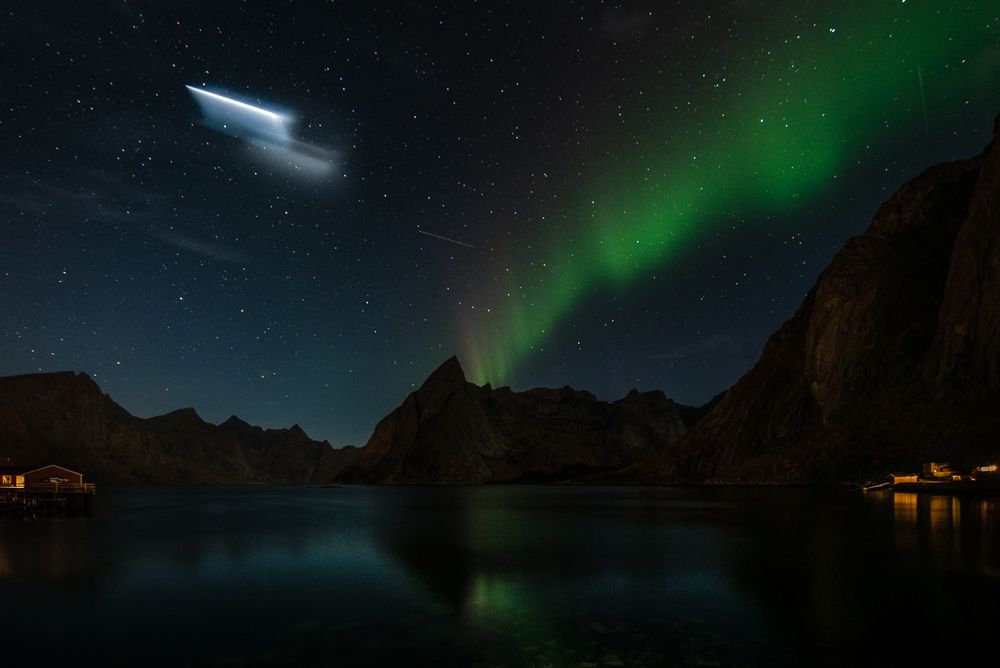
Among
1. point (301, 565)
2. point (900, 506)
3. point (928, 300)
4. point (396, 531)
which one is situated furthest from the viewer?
point (928, 300)

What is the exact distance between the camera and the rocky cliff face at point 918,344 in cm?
14088

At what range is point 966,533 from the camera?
156ft

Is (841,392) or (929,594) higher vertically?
(841,392)

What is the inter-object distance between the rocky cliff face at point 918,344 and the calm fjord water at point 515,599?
102 m

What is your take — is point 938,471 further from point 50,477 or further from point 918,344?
point 50,477

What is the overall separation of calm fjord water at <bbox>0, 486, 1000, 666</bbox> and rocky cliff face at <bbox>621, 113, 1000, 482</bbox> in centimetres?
10181

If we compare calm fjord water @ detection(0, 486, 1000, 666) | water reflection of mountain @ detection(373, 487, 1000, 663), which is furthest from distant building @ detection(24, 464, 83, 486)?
water reflection of mountain @ detection(373, 487, 1000, 663)

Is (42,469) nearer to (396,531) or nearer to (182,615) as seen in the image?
(396,531)

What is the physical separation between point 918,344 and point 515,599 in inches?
7338

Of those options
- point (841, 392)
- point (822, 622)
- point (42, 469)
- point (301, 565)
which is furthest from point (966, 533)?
point (841, 392)

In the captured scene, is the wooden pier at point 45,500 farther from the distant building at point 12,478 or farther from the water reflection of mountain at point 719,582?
the water reflection of mountain at point 719,582

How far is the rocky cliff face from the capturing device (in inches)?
5546

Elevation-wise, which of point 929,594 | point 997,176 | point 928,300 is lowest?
point 929,594

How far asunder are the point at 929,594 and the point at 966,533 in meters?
27.2
